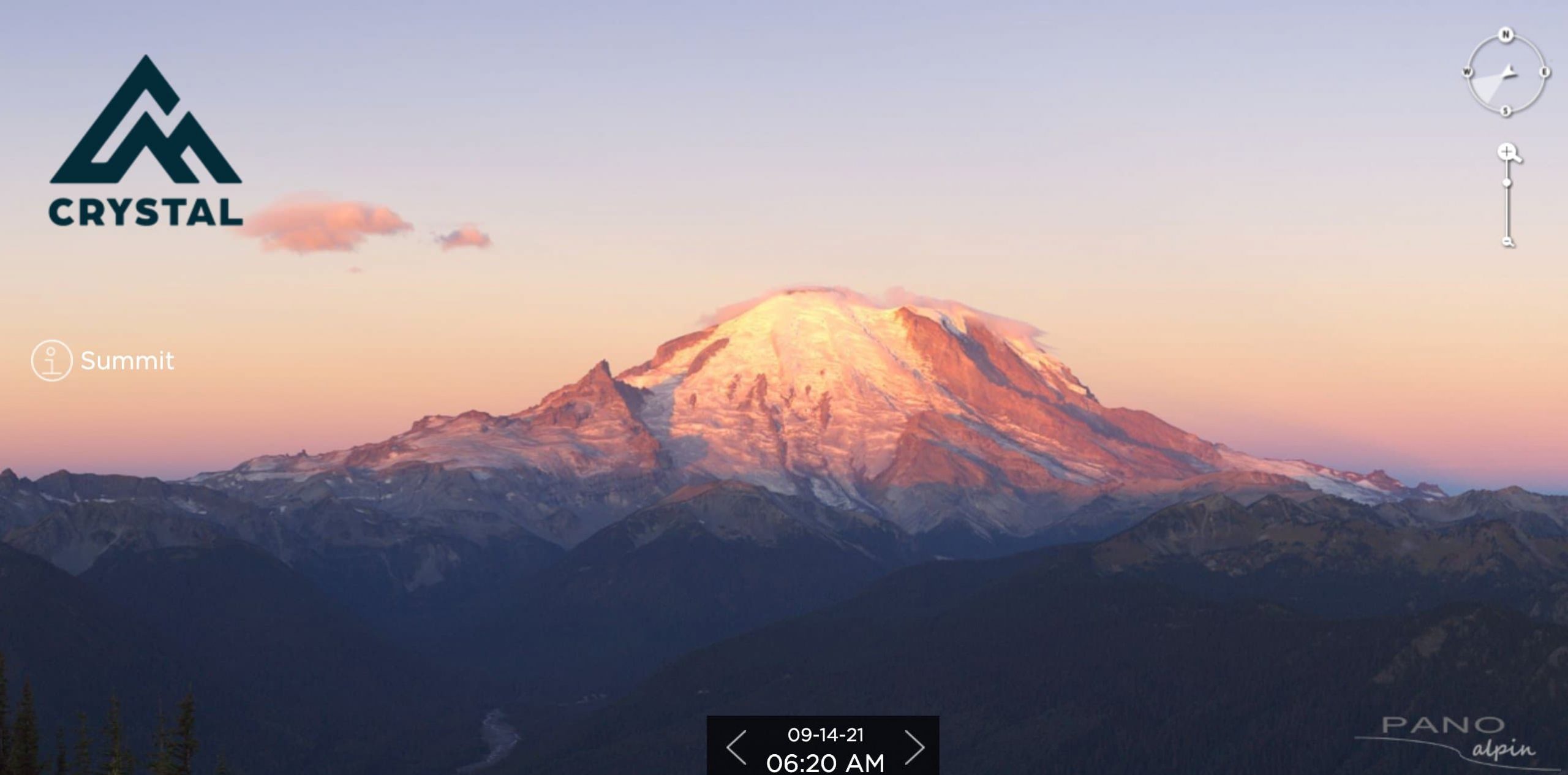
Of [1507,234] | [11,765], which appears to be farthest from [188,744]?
[1507,234]

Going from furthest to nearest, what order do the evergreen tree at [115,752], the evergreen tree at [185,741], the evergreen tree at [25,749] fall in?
1. the evergreen tree at [25,749]
2. the evergreen tree at [115,752]
3. the evergreen tree at [185,741]

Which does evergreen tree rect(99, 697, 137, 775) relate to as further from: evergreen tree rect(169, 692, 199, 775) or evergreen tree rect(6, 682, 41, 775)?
evergreen tree rect(6, 682, 41, 775)

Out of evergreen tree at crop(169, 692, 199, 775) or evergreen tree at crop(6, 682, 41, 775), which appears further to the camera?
evergreen tree at crop(6, 682, 41, 775)

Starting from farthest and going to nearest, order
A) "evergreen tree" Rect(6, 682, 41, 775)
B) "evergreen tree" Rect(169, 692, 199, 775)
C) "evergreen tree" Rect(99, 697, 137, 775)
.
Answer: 1. "evergreen tree" Rect(6, 682, 41, 775)
2. "evergreen tree" Rect(99, 697, 137, 775)
3. "evergreen tree" Rect(169, 692, 199, 775)

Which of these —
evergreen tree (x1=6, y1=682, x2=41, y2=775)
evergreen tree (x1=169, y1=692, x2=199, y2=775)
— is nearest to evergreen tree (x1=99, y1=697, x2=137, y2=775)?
evergreen tree (x1=169, y1=692, x2=199, y2=775)

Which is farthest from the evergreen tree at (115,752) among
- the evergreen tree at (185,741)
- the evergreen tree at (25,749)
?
the evergreen tree at (25,749)

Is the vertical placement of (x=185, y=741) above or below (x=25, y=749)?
above

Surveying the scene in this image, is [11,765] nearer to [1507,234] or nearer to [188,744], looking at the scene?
[188,744]

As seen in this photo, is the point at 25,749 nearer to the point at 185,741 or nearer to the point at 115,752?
the point at 115,752

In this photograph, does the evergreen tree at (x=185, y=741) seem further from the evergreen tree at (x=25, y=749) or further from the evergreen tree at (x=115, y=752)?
the evergreen tree at (x=25, y=749)

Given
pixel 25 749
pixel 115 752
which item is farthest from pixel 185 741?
pixel 25 749

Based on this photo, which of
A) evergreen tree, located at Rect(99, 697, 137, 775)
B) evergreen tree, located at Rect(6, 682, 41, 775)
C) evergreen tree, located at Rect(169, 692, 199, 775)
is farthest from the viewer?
evergreen tree, located at Rect(6, 682, 41, 775)
